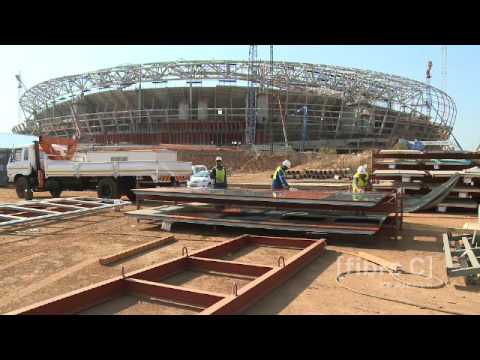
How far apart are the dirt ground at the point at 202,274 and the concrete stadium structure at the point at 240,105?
39158 mm

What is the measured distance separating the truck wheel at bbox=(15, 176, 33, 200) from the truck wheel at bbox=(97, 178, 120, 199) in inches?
138

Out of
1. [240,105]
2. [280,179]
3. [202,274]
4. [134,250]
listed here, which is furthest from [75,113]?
[202,274]

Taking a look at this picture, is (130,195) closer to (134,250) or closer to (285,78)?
(134,250)

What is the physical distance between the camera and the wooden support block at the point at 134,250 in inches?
230

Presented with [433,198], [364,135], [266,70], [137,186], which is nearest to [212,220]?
[433,198]

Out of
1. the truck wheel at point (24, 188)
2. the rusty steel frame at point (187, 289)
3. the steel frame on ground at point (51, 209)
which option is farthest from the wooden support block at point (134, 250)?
the truck wheel at point (24, 188)

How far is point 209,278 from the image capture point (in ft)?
16.8

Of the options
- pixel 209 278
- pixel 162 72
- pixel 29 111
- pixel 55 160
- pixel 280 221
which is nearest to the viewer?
pixel 209 278

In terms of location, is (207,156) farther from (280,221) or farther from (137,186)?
(280,221)

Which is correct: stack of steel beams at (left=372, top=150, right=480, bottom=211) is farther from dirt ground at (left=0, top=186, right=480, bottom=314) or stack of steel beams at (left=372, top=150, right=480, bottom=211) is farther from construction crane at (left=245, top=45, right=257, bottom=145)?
construction crane at (left=245, top=45, right=257, bottom=145)

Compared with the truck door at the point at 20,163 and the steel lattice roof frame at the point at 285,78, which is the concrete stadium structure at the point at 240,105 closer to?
the steel lattice roof frame at the point at 285,78

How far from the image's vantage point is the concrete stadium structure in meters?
46.2

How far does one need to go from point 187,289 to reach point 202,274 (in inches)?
51.8
